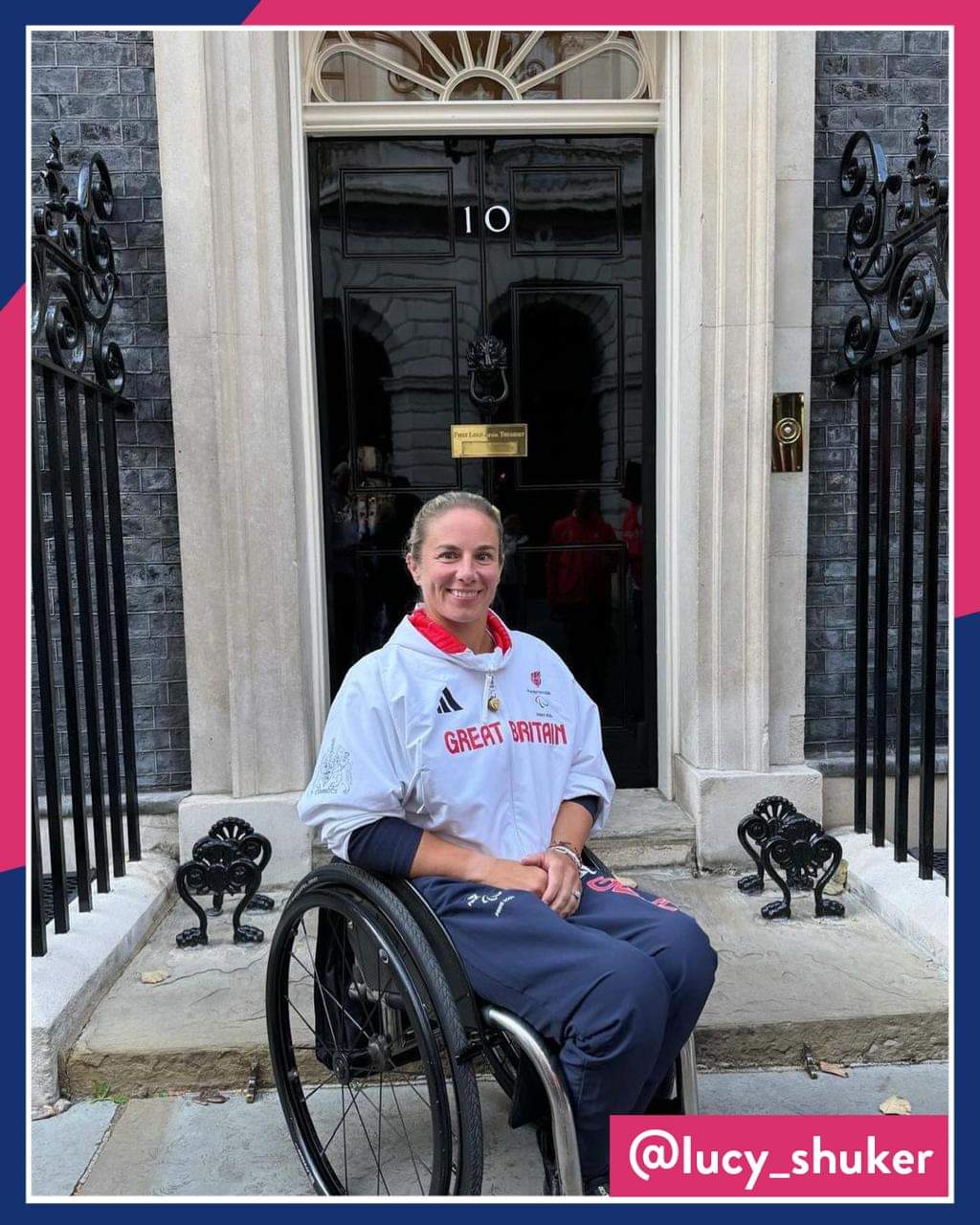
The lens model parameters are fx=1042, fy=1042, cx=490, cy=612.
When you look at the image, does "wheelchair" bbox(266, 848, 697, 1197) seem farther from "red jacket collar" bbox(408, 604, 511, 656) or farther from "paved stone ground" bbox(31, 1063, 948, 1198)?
"red jacket collar" bbox(408, 604, 511, 656)

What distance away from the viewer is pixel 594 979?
6.44ft

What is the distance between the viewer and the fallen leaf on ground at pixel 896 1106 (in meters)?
2.69

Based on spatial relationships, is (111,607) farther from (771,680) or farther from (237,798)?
(771,680)

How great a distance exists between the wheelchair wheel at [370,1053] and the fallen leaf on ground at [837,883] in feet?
5.53

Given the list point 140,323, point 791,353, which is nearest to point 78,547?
point 140,323

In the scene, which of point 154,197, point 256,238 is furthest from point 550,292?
point 154,197

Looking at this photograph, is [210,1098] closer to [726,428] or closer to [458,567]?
[458,567]

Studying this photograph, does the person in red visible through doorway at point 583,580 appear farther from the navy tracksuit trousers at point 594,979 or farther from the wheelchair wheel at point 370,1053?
the navy tracksuit trousers at point 594,979

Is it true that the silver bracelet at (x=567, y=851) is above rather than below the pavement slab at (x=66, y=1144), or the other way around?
above

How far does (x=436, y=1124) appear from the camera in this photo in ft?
6.35

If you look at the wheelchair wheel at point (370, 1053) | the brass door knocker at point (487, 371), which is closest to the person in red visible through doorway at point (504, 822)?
the wheelchair wheel at point (370, 1053)

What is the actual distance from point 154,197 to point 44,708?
1.99 m

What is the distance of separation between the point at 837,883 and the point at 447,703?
2.20 m

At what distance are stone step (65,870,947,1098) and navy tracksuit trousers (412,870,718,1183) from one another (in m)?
0.90
